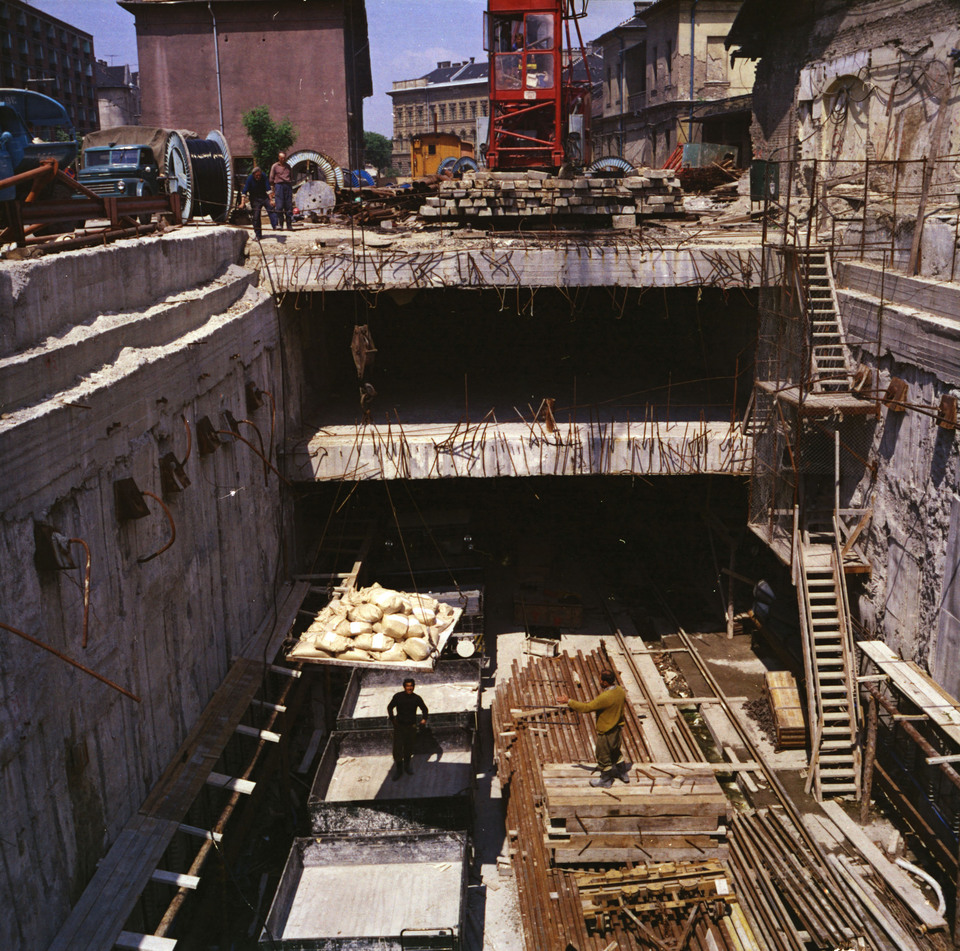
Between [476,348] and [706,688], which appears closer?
[706,688]

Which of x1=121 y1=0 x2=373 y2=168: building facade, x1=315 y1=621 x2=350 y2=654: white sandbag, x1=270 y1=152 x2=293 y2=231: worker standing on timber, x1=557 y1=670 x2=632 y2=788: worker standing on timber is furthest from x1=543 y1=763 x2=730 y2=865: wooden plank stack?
x1=121 y1=0 x2=373 y2=168: building facade

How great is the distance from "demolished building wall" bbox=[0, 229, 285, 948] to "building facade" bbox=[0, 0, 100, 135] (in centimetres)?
5760

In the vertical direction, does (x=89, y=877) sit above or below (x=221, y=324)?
Answer: below

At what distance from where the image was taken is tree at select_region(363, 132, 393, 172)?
8984 centimetres

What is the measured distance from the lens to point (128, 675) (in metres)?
8.98

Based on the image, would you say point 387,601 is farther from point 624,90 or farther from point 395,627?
point 624,90

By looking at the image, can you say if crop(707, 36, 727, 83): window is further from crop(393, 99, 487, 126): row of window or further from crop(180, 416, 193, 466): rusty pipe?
crop(393, 99, 487, 126): row of window

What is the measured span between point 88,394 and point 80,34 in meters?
80.1

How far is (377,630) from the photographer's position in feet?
37.2

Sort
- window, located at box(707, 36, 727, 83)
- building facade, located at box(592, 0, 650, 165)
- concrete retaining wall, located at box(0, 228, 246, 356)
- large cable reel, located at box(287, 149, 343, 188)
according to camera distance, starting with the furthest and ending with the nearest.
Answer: building facade, located at box(592, 0, 650, 165), window, located at box(707, 36, 727, 83), large cable reel, located at box(287, 149, 343, 188), concrete retaining wall, located at box(0, 228, 246, 356)

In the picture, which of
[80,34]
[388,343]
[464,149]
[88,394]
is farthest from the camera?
[80,34]

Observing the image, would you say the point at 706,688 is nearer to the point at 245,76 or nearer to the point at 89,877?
the point at 89,877

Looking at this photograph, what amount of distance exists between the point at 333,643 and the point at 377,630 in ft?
2.23

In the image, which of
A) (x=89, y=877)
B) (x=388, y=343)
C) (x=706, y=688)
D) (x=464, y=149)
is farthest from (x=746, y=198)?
(x=464, y=149)
